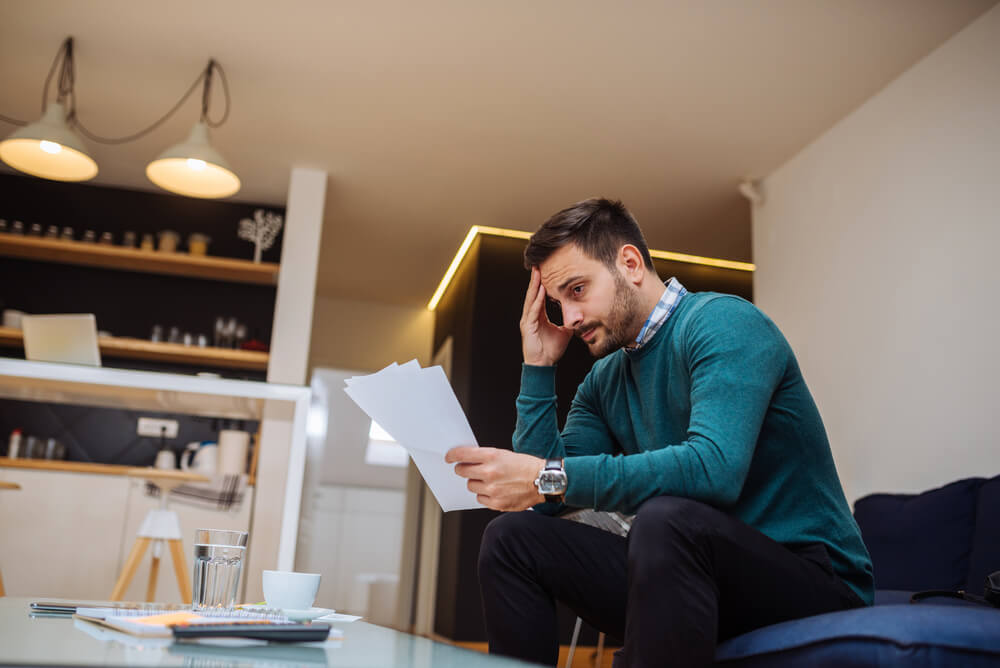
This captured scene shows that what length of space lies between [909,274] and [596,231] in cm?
225

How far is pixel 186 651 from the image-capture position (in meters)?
0.79

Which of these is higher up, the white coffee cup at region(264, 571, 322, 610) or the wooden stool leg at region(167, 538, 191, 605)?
the white coffee cup at region(264, 571, 322, 610)

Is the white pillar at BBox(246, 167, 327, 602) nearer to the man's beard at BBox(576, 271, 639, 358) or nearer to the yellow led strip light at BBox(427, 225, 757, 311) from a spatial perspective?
the yellow led strip light at BBox(427, 225, 757, 311)

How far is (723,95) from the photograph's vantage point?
3.79 metres

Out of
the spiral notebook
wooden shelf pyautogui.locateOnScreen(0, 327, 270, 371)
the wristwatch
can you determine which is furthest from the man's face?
wooden shelf pyautogui.locateOnScreen(0, 327, 270, 371)

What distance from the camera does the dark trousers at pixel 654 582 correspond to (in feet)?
3.62

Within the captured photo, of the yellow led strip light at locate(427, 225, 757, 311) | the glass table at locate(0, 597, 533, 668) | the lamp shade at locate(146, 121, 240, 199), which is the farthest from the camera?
the yellow led strip light at locate(427, 225, 757, 311)

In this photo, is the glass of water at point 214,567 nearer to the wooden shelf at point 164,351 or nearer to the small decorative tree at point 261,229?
the wooden shelf at point 164,351

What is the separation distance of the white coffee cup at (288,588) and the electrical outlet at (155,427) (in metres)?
4.19

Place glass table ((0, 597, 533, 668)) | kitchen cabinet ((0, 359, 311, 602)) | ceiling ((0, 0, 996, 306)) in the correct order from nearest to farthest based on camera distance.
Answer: glass table ((0, 597, 533, 668)), ceiling ((0, 0, 996, 306)), kitchen cabinet ((0, 359, 311, 602))

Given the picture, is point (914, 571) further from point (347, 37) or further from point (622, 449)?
point (347, 37)

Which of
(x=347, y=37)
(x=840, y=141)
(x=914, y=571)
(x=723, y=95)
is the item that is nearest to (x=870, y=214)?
(x=840, y=141)

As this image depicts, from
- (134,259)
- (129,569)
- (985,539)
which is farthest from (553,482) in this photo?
(134,259)

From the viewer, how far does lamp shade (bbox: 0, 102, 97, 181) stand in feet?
11.3
